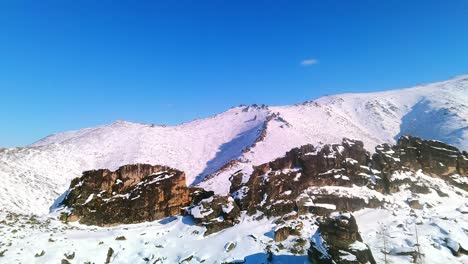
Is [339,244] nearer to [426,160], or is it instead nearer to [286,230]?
[286,230]

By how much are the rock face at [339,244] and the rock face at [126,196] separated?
105 ft

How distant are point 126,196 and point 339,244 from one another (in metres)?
41.8

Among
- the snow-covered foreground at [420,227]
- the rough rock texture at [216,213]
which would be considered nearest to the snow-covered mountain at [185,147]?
the rough rock texture at [216,213]

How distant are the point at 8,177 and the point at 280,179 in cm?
6638

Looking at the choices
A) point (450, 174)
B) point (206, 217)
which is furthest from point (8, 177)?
point (450, 174)

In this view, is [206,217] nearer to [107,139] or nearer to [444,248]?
[444,248]

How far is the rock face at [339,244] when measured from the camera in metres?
44.9

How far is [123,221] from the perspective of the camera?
67250 mm

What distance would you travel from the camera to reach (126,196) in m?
70.2

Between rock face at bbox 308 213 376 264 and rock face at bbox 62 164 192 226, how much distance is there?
105 ft

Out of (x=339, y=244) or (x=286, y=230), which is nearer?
(x=339, y=244)

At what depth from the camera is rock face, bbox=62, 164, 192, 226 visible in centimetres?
6706

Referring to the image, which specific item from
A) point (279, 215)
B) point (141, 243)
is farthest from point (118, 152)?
point (279, 215)

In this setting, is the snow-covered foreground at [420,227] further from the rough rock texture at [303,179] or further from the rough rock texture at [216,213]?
the rough rock texture at [216,213]
